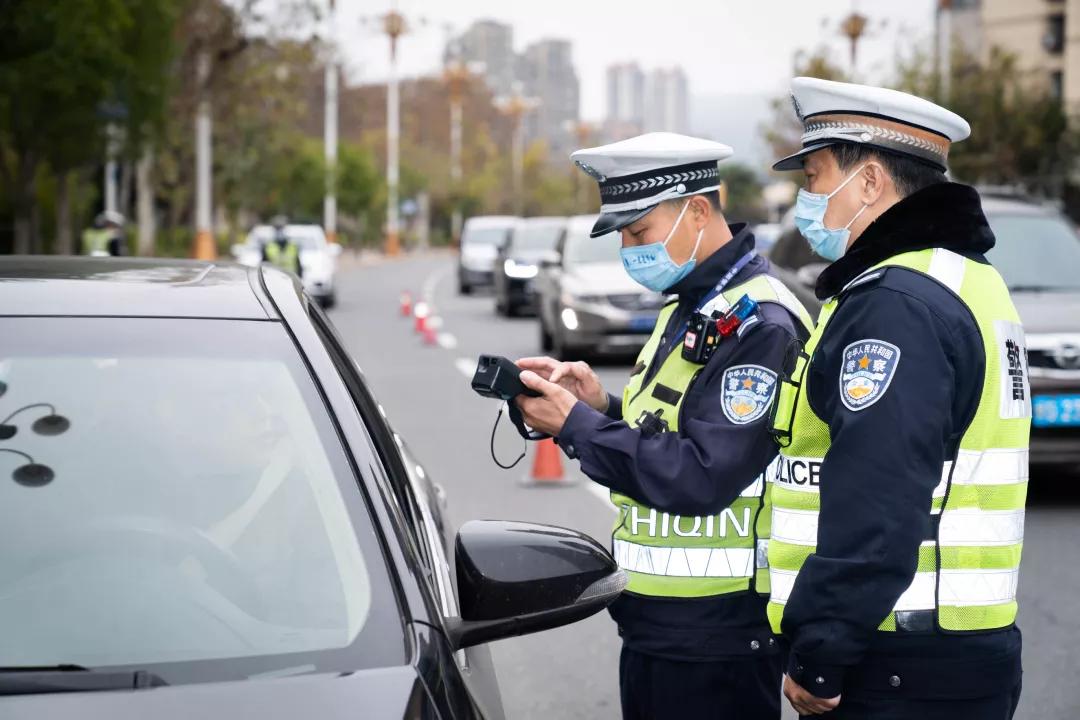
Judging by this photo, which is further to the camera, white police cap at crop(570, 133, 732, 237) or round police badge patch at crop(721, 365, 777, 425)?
white police cap at crop(570, 133, 732, 237)

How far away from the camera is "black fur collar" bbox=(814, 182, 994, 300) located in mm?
2895

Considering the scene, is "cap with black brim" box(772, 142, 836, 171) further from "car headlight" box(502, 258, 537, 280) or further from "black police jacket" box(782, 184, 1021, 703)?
"car headlight" box(502, 258, 537, 280)

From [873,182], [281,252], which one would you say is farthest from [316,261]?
[873,182]

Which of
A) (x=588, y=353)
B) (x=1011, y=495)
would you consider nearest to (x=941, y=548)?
(x=1011, y=495)

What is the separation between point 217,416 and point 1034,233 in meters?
8.68

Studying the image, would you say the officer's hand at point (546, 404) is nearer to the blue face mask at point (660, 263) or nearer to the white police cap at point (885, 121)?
the blue face mask at point (660, 263)

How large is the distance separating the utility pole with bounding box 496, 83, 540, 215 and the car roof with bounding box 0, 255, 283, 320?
428 ft

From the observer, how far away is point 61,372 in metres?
3.06

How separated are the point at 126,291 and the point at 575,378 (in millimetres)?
1006

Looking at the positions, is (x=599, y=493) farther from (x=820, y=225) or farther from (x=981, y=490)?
(x=981, y=490)

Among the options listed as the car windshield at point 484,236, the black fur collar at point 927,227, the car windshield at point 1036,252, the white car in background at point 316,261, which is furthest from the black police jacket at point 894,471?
the car windshield at point 484,236

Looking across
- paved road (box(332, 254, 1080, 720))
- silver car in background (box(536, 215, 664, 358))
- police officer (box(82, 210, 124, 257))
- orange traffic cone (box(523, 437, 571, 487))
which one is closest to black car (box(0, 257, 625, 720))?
paved road (box(332, 254, 1080, 720))

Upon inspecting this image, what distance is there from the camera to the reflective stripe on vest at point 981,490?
280 centimetres

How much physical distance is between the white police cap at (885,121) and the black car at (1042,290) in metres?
5.08
